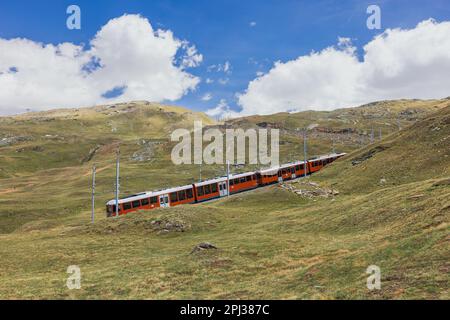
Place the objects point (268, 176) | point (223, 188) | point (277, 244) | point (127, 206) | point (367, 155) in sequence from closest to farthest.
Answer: point (277, 244)
point (127, 206)
point (223, 188)
point (268, 176)
point (367, 155)

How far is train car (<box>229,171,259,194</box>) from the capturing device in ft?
244

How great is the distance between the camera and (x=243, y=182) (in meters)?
75.6

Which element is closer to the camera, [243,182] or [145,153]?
[243,182]

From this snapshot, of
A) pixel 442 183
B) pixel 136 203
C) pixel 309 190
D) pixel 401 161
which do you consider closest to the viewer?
pixel 442 183

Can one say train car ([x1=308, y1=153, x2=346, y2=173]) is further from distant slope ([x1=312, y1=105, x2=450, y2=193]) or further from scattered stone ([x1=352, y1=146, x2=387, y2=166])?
scattered stone ([x1=352, y1=146, x2=387, y2=166])

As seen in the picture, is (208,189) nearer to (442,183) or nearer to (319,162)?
(319,162)

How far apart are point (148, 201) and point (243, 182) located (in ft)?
66.3

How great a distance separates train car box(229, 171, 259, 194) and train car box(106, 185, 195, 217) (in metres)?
11.2

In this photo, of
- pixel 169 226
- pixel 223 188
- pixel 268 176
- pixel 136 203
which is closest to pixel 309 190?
pixel 268 176

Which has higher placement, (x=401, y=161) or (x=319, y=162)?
(x=401, y=161)

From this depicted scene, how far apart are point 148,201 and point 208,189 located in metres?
11.9

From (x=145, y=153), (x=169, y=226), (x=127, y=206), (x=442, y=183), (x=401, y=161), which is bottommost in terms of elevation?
(x=169, y=226)
